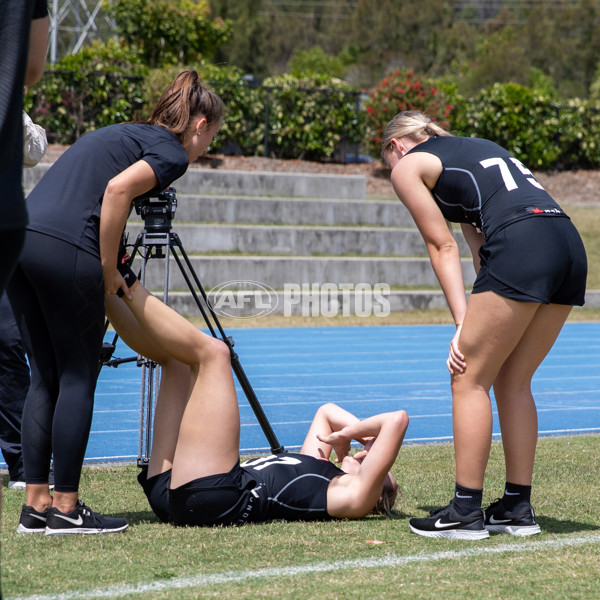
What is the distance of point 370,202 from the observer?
1608 centimetres

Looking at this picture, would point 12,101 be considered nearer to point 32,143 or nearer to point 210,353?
point 210,353

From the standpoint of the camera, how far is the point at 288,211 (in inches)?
612

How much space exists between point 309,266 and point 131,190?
33.7 feet

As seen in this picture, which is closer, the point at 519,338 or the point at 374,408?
the point at 519,338

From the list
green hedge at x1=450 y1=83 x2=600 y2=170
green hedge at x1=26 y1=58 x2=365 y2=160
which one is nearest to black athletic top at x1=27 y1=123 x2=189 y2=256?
green hedge at x1=26 y1=58 x2=365 y2=160

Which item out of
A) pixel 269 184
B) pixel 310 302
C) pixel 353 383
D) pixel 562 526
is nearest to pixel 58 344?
pixel 562 526

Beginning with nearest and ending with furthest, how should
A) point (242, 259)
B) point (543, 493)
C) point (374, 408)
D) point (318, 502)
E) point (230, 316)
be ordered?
1. point (318, 502)
2. point (543, 493)
3. point (374, 408)
4. point (230, 316)
5. point (242, 259)

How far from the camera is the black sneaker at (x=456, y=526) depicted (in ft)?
11.8

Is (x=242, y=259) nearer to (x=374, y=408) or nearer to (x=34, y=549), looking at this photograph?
(x=374, y=408)

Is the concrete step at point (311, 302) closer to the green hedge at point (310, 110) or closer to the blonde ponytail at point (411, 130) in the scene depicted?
the green hedge at point (310, 110)

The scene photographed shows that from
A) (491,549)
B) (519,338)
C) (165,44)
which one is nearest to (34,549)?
(491,549)

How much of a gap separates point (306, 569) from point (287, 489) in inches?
28.9

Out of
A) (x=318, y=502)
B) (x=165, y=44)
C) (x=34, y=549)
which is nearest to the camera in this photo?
(x=34, y=549)

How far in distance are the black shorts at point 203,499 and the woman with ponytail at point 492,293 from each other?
0.73 metres
